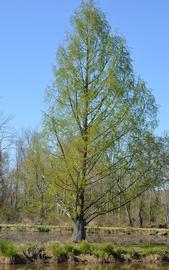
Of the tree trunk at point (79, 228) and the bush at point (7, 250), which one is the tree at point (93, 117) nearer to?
the tree trunk at point (79, 228)

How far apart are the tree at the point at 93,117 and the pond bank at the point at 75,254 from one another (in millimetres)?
3894

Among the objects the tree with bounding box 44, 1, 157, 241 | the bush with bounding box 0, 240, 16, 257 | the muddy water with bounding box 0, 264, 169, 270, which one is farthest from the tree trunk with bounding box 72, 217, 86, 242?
the bush with bounding box 0, 240, 16, 257

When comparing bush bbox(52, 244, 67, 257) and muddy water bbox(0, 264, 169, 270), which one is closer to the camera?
muddy water bbox(0, 264, 169, 270)

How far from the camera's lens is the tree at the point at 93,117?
23.7 meters

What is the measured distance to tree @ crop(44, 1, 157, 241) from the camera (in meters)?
23.7

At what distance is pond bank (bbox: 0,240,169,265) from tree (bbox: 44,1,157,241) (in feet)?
12.8

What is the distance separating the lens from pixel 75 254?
20.0m

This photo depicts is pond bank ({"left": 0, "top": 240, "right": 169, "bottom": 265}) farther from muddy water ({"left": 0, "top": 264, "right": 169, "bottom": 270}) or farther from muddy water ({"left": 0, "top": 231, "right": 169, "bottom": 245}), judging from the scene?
muddy water ({"left": 0, "top": 231, "right": 169, "bottom": 245})

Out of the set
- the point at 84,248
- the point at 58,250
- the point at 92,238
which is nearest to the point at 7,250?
the point at 58,250

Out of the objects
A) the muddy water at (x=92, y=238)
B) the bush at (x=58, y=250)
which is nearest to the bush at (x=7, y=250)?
the bush at (x=58, y=250)

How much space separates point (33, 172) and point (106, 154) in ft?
13.8

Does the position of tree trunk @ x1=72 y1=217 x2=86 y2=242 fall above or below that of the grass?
above

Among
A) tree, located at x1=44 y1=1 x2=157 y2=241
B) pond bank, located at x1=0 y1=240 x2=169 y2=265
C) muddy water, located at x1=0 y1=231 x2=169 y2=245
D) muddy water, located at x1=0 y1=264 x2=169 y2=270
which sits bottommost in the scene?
muddy water, located at x1=0 y1=264 x2=169 y2=270

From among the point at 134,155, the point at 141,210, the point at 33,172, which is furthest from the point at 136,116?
the point at 141,210
